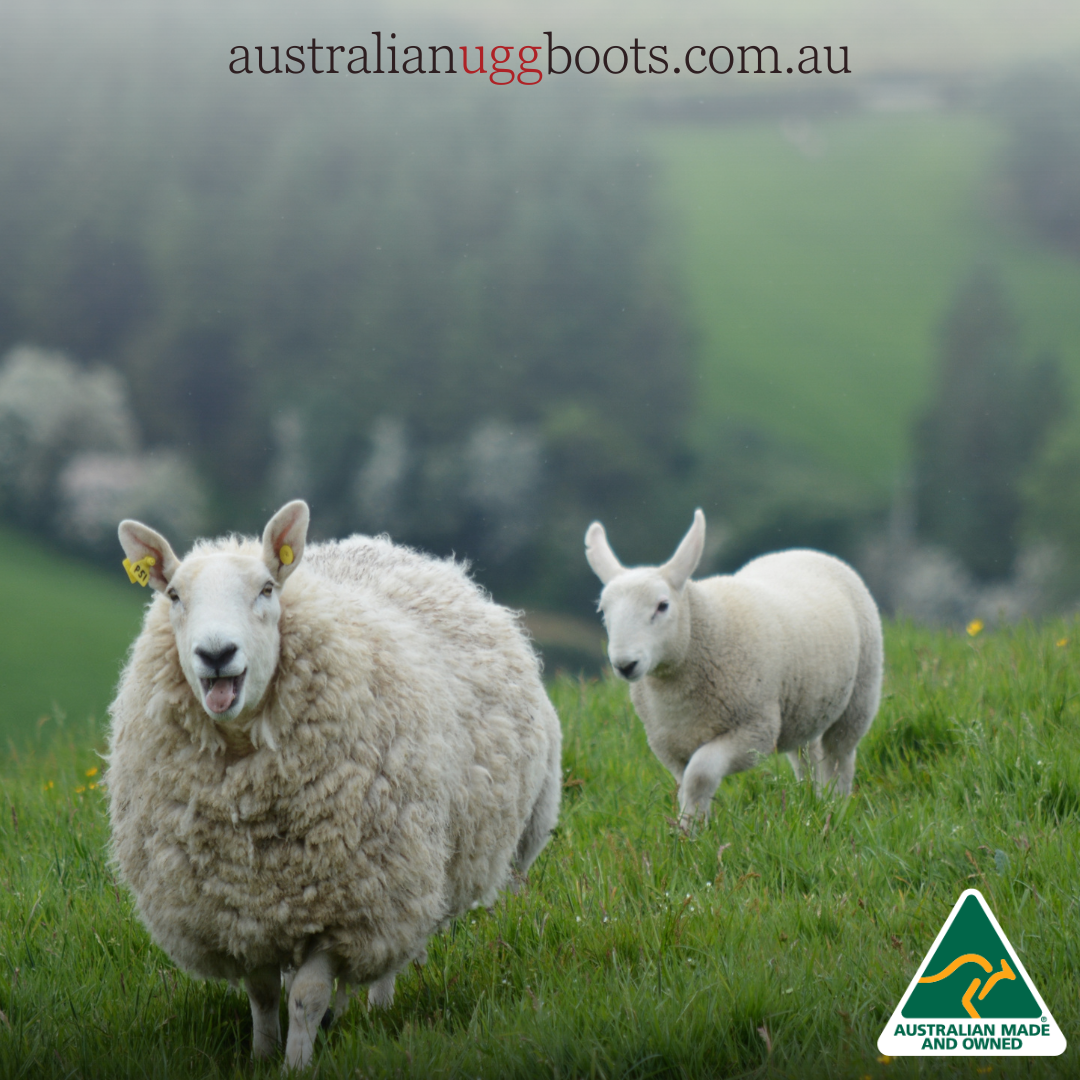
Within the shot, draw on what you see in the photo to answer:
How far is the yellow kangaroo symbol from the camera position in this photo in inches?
94.7

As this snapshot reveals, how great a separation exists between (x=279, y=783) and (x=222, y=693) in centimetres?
35

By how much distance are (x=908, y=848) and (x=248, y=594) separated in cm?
219

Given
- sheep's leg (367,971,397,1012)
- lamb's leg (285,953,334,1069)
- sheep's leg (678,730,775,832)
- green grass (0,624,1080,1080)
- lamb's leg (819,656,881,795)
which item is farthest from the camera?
lamb's leg (819,656,881,795)

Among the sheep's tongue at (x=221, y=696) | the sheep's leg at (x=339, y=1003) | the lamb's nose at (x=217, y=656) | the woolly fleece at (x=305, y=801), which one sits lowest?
the sheep's leg at (x=339, y=1003)

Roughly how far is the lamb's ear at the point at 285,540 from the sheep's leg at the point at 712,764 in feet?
5.83

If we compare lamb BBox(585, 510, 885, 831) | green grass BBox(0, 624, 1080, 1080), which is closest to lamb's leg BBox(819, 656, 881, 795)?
lamb BBox(585, 510, 885, 831)

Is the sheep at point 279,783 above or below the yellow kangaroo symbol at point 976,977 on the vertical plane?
above

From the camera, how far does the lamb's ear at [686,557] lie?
4.37 m

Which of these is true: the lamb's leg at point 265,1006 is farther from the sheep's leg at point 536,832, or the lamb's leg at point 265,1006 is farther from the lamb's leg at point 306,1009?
the sheep's leg at point 536,832

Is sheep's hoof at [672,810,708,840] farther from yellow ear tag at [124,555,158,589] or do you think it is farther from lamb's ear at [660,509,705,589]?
yellow ear tag at [124,555,158,589]

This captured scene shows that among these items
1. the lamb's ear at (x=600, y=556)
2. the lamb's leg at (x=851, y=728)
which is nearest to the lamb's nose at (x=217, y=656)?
the lamb's ear at (x=600, y=556)

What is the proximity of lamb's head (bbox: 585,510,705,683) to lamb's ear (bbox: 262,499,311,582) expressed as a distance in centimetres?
141

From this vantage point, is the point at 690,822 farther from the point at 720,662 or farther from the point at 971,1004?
the point at 971,1004

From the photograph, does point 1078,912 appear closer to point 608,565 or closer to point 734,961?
point 734,961
